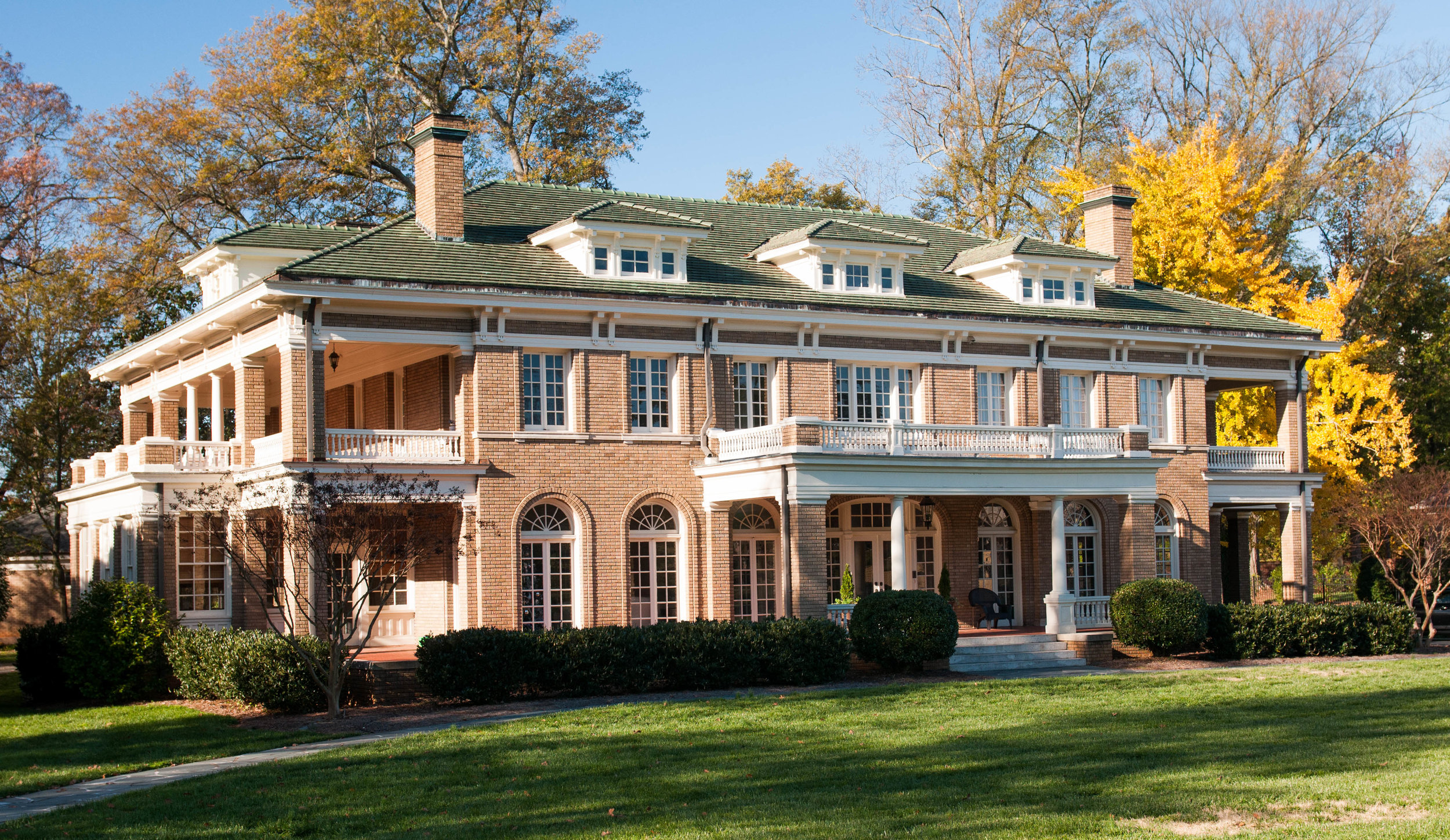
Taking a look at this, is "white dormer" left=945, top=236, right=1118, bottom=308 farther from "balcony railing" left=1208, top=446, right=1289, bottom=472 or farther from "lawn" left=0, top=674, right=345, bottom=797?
"lawn" left=0, top=674, right=345, bottom=797

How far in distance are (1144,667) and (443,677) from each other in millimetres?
13508

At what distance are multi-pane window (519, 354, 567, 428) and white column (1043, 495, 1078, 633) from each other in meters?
10.6

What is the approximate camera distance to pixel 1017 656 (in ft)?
91.4

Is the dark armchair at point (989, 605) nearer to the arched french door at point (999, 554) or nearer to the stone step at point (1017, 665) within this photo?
the arched french door at point (999, 554)

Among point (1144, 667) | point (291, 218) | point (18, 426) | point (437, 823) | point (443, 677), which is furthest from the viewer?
point (291, 218)

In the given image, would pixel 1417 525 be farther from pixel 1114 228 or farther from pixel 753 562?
pixel 753 562

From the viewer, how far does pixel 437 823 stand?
12.6 metres

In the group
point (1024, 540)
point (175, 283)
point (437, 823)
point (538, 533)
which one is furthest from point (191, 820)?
point (175, 283)

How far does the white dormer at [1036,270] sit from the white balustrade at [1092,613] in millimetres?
7403

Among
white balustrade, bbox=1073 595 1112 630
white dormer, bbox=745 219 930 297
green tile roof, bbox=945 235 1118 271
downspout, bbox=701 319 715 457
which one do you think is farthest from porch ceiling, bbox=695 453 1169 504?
green tile roof, bbox=945 235 1118 271

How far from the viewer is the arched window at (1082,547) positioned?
33531mm

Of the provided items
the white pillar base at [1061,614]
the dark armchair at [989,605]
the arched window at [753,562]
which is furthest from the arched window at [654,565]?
the white pillar base at [1061,614]

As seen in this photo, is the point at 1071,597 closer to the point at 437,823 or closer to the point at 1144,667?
the point at 1144,667

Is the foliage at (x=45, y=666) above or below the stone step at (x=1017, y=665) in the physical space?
above
